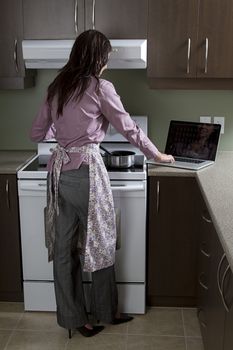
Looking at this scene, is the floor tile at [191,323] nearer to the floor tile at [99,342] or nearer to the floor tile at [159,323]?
the floor tile at [159,323]

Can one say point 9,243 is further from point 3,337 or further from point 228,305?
point 228,305

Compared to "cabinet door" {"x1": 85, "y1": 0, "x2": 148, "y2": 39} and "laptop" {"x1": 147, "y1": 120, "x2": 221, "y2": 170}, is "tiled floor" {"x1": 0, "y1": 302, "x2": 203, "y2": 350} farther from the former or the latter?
"cabinet door" {"x1": 85, "y1": 0, "x2": 148, "y2": 39}

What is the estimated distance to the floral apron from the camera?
235 centimetres

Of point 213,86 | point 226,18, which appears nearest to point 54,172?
point 213,86

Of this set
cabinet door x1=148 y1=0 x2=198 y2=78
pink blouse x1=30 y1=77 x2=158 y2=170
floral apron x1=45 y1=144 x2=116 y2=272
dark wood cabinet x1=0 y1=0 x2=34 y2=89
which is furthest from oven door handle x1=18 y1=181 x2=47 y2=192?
cabinet door x1=148 y1=0 x2=198 y2=78

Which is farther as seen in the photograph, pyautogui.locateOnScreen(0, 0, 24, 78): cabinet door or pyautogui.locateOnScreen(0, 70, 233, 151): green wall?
pyautogui.locateOnScreen(0, 70, 233, 151): green wall

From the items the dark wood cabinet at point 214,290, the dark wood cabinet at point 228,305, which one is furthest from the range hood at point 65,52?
the dark wood cabinet at point 228,305

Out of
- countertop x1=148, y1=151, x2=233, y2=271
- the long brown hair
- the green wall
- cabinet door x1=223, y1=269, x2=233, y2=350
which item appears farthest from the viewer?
the green wall

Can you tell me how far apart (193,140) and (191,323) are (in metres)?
1.07

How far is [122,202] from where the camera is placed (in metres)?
2.62

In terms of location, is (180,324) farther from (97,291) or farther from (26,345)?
(26,345)

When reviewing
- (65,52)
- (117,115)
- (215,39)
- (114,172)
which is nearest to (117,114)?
(117,115)

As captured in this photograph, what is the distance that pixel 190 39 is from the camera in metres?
2.69

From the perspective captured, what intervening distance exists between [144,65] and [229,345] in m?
1.66
